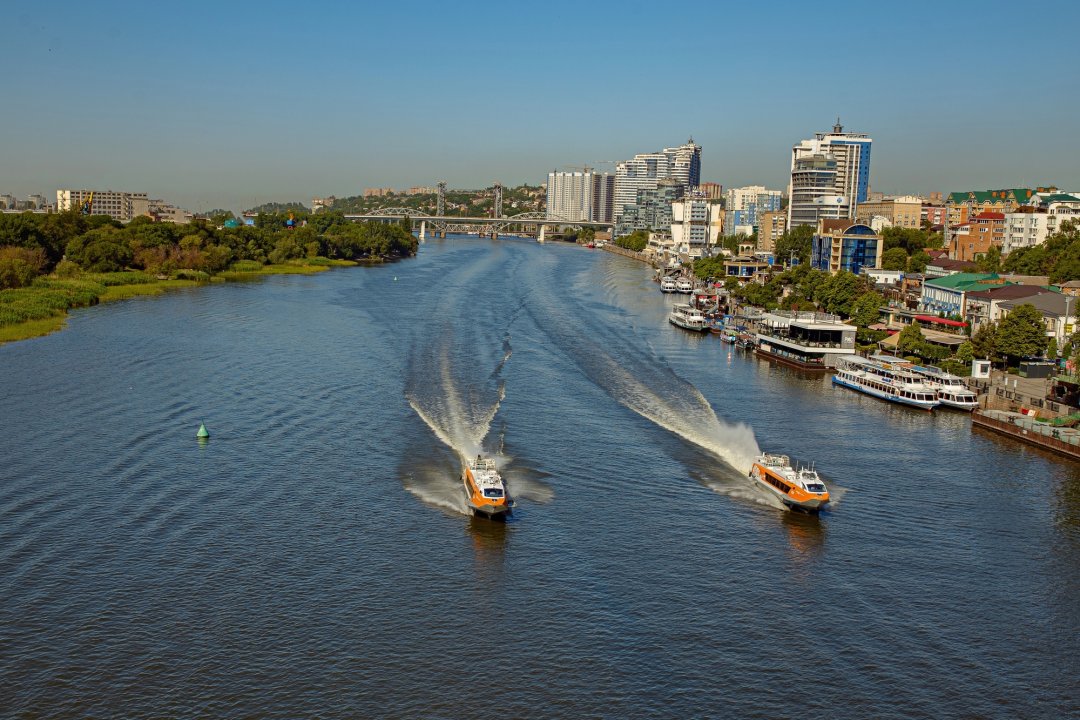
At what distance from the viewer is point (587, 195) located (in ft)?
483

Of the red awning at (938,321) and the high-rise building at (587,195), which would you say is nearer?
the red awning at (938,321)

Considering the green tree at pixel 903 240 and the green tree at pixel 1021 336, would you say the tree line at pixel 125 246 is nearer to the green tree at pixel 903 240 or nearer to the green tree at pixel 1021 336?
the green tree at pixel 1021 336

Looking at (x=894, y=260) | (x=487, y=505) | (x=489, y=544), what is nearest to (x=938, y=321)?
(x=894, y=260)

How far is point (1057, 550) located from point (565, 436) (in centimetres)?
742

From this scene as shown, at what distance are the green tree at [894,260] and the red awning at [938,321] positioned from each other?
1429 centimetres

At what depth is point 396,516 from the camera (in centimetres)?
1258

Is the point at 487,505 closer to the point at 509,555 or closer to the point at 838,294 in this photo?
the point at 509,555

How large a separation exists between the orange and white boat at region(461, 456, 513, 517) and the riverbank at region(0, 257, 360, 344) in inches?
647

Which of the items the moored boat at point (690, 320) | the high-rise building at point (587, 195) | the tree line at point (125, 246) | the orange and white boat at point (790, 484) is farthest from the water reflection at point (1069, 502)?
the high-rise building at point (587, 195)

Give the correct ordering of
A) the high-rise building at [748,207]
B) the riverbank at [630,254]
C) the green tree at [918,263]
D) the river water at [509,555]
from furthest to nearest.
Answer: the high-rise building at [748,207] → the riverbank at [630,254] → the green tree at [918,263] → the river water at [509,555]

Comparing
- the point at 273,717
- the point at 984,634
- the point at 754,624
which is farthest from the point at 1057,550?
the point at 273,717

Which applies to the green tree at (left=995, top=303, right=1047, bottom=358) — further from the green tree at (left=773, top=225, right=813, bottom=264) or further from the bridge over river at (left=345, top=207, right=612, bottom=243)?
the bridge over river at (left=345, top=207, right=612, bottom=243)

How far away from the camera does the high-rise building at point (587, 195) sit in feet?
481

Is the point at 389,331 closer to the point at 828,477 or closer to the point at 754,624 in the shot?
the point at 828,477
